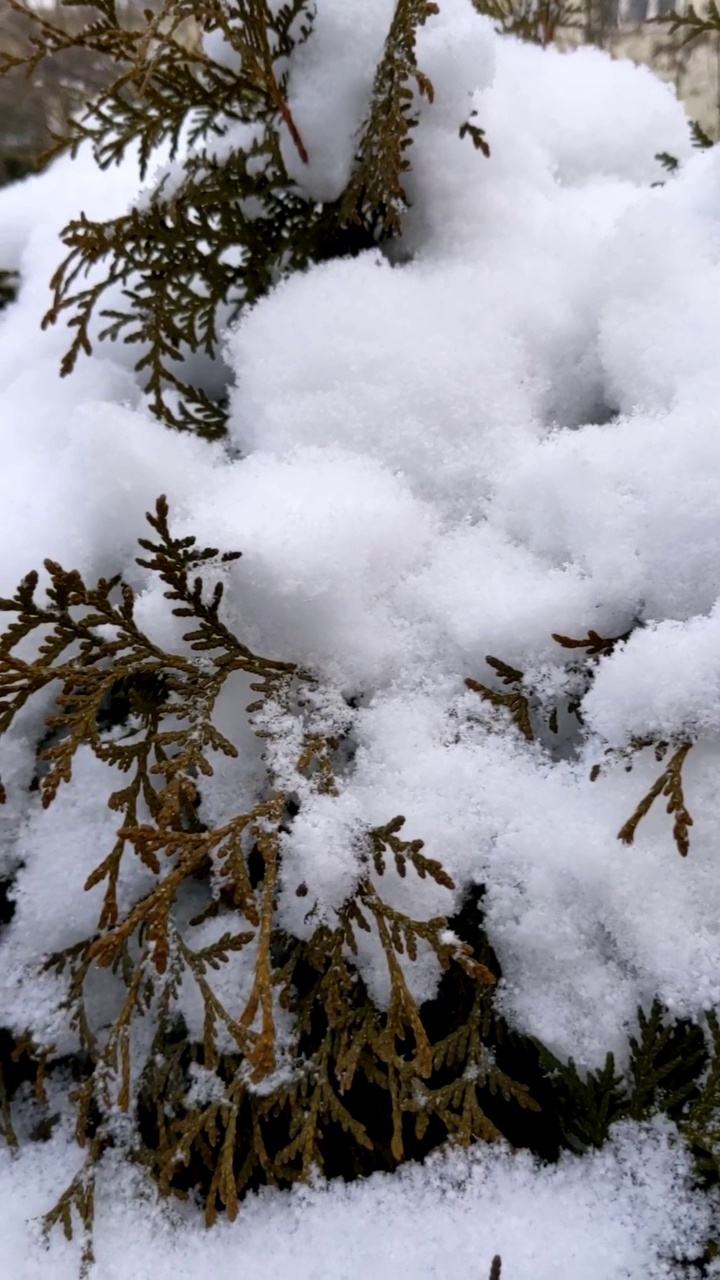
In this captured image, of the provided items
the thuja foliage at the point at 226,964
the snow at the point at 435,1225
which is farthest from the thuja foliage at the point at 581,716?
the snow at the point at 435,1225

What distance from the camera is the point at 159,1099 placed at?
4.89 ft

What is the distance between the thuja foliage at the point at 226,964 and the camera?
51.3 inches

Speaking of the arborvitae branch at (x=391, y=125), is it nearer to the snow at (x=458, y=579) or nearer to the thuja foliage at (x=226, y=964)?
the snow at (x=458, y=579)

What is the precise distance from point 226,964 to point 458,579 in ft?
3.00

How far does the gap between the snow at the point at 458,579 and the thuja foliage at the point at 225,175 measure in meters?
0.09

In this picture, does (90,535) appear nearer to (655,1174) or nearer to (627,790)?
(627,790)

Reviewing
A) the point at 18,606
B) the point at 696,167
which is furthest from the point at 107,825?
the point at 696,167

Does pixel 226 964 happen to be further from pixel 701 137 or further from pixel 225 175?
pixel 701 137

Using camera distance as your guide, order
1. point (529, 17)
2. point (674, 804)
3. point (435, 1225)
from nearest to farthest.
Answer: point (674, 804)
point (435, 1225)
point (529, 17)

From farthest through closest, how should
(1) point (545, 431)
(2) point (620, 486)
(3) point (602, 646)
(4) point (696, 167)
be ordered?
(4) point (696, 167)
(1) point (545, 431)
(2) point (620, 486)
(3) point (602, 646)

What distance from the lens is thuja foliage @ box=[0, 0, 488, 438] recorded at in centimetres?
176

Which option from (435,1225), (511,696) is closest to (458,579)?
(511,696)

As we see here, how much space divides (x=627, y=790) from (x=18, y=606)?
Result: 1.14 m

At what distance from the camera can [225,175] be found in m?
1.97
